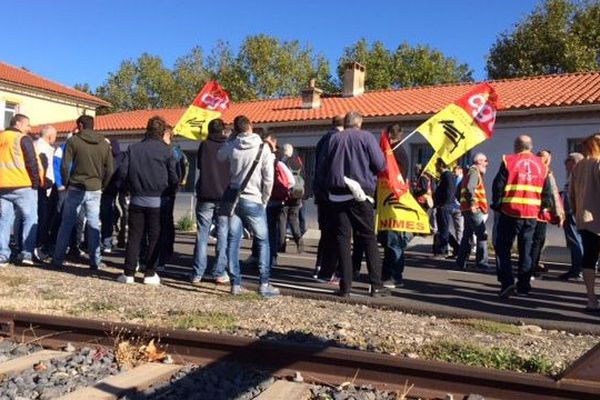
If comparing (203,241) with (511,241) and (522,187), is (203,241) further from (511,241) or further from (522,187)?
(522,187)

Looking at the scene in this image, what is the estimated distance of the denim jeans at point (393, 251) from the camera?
806cm

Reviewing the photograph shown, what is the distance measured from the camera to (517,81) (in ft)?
77.7

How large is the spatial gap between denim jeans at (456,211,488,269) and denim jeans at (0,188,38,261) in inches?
258

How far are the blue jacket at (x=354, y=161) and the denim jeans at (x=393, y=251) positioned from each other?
99 centimetres

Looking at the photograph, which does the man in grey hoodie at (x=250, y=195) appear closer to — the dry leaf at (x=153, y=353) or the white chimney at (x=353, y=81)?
the dry leaf at (x=153, y=353)

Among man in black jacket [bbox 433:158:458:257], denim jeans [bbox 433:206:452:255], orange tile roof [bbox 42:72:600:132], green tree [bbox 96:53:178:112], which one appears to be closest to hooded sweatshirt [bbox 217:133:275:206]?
man in black jacket [bbox 433:158:458:257]

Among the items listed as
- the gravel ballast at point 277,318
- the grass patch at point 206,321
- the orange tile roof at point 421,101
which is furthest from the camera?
the orange tile roof at point 421,101

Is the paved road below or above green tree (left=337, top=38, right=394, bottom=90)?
below

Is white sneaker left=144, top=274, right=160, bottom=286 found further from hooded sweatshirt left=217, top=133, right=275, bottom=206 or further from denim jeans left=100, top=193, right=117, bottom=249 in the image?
denim jeans left=100, top=193, right=117, bottom=249

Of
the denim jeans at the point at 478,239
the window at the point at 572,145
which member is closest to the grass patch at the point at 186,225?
the window at the point at 572,145

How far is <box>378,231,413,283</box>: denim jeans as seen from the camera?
8.06 m

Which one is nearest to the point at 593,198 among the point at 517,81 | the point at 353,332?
the point at 353,332

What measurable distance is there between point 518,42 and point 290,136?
69.3 feet

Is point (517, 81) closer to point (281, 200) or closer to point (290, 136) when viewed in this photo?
point (290, 136)
